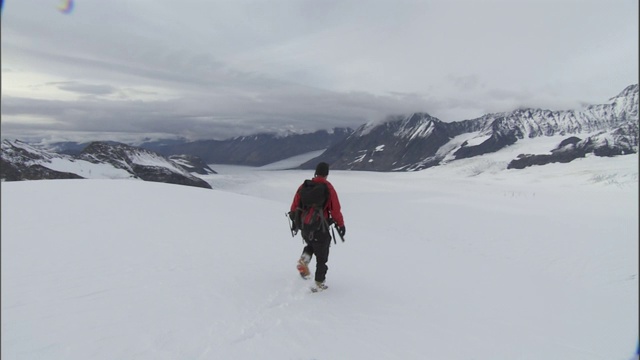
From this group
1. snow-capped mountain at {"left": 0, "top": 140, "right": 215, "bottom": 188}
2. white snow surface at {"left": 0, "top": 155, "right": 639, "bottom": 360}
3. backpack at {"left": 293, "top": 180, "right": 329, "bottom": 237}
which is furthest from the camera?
snow-capped mountain at {"left": 0, "top": 140, "right": 215, "bottom": 188}

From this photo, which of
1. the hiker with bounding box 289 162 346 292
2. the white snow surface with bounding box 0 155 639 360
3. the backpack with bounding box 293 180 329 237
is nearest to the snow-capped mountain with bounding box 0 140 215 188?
Result: the white snow surface with bounding box 0 155 639 360

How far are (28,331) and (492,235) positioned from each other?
25121 millimetres

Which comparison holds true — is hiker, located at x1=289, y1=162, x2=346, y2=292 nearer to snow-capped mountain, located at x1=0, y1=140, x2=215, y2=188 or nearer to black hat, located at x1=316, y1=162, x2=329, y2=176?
black hat, located at x1=316, y1=162, x2=329, y2=176

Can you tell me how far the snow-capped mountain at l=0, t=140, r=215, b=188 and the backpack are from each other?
14959 cm

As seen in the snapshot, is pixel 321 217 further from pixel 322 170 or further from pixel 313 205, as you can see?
pixel 322 170

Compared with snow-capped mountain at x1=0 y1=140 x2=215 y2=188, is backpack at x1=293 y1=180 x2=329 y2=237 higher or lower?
higher

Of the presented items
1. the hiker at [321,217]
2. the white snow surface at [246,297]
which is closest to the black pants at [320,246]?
the hiker at [321,217]

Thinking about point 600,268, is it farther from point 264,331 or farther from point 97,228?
point 97,228

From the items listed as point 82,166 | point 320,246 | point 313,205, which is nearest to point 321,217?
point 313,205

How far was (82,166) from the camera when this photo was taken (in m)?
158

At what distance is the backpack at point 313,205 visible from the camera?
667 centimetres

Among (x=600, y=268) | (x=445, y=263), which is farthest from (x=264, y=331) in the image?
(x=600, y=268)

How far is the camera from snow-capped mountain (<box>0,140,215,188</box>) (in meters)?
138

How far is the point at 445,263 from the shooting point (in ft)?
39.2
